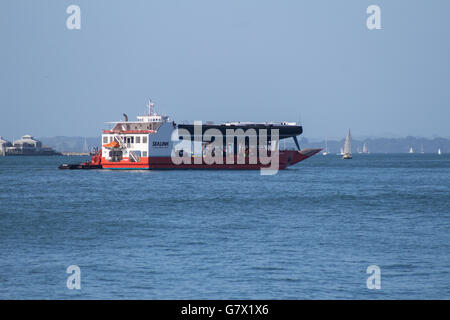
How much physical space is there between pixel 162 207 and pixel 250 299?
1021 inches

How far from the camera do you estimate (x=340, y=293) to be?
17406 millimetres

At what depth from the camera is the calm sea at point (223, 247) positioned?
17.9 meters

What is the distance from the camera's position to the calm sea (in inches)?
704

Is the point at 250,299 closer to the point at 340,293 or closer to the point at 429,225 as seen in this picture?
the point at 340,293

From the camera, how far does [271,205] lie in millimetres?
43375

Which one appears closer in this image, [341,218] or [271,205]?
[341,218]

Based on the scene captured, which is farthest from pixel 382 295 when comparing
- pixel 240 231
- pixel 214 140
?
pixel 214 140

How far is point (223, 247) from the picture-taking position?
2466 centimetres

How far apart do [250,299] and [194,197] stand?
32.9 metres
